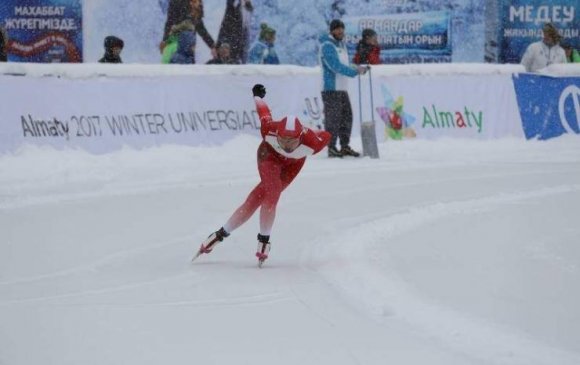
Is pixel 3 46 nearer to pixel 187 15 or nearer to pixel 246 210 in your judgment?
pixel 187 15

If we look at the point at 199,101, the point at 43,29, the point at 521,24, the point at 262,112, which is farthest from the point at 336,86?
the point at 262,112

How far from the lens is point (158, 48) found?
2009 centimetres

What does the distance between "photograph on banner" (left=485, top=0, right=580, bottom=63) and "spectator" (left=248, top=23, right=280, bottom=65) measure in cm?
530

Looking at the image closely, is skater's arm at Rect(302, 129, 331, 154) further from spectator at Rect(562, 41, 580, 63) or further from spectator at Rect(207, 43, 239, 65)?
spectator at Rect(562, 41, 580, 63)

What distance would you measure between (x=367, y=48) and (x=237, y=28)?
2.39m

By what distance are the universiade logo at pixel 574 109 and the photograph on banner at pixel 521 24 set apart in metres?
2.08

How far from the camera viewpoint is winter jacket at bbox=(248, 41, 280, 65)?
20.1 m

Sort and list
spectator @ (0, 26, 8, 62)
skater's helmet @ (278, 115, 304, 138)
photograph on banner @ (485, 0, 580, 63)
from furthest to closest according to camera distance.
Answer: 1. photograph on banner @ (485, 0, 580, 63)
2. spectator @ (0, 26, 8, 62)
3. skater's helmet @ (278, 115, 304, 138)

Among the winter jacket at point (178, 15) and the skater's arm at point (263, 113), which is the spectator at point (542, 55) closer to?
the winter jacket at point (178, 15)

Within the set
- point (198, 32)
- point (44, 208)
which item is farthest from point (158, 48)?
point (44, 208)

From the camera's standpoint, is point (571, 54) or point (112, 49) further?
point (571, 54)

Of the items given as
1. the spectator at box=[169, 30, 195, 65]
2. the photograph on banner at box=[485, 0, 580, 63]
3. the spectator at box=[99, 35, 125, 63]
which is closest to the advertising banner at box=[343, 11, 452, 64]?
the photograph on banner at box=[485, 0, 580, 63]

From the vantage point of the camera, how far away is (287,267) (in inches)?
360

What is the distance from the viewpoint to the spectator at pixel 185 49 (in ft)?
62.5
